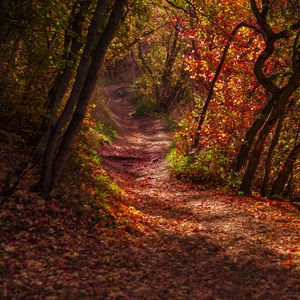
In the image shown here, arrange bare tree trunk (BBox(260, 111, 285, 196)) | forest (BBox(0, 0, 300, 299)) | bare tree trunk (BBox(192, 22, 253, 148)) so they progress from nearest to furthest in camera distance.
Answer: forest (BBox(0, 0, 300, 299)) → bare tree trunk (BBox(260, 111, 285, 196)) → bare tree trunk (BBox(192, 22, 253, 148))

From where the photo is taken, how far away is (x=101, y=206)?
9.36 meters

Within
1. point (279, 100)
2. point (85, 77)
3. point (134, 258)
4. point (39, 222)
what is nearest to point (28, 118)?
point (85, 77)

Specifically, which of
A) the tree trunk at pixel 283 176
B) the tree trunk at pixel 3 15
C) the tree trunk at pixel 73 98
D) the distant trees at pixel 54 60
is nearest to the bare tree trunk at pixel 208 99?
the tree trunk at pixel 283 176

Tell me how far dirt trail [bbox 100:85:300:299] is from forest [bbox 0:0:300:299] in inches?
1.4

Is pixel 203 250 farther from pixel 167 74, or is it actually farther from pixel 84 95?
pixel 167 74

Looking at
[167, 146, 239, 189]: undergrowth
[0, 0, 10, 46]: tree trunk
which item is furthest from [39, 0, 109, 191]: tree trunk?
[167, 146, 239, 189]: undergrowth

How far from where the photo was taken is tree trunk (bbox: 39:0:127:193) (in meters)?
7.87

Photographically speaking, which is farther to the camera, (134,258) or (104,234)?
(104,234)

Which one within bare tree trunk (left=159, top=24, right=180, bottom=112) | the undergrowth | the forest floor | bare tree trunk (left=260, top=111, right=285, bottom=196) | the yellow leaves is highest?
bare tree trunk (left=159, top=24, right=180, bottom=112)

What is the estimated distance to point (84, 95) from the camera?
8258 mm

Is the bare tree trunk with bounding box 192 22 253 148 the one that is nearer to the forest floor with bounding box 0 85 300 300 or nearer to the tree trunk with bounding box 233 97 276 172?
the tree trunk with bounding box 233 97 276 172

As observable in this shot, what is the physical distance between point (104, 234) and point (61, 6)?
4712 mm

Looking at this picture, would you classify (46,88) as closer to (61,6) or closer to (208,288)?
(61,6)

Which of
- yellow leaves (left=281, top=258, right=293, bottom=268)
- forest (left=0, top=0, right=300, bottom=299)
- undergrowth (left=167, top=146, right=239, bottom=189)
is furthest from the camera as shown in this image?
undergrowth (left=167, top=146, right=239, bottom=189)
